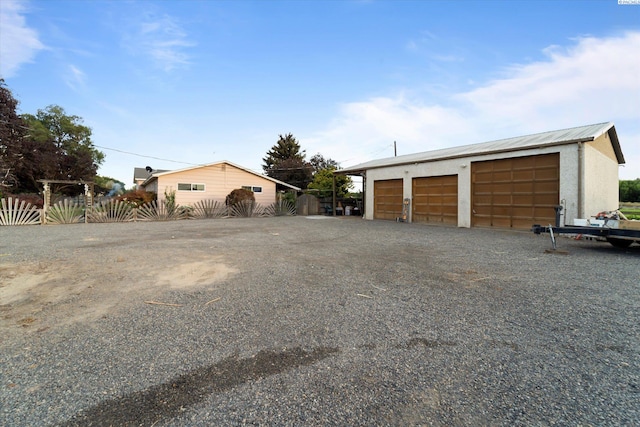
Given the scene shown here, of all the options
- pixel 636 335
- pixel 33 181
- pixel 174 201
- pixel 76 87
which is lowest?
pixel 636 335

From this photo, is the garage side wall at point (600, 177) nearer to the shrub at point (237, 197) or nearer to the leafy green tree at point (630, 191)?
the shrub at point (237, 197)

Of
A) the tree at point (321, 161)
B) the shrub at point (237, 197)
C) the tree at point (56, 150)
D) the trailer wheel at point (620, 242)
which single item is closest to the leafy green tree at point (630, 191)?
the trailer wheel at point (620, 242)

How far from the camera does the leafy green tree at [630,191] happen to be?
89.1 ft

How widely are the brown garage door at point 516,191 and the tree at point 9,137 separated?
2830cm

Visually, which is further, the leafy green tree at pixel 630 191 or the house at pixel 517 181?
the leafy green tree at pixel 630 191

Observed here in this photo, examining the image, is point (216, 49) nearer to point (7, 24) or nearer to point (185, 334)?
point (7, 24)

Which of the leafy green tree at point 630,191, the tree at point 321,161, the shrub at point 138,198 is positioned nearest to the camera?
the shrub at point 138,198

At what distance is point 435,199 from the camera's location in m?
14.0

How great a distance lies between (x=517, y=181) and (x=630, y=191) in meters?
27.9

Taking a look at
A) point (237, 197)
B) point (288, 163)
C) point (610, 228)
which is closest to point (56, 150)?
point (237, 197)

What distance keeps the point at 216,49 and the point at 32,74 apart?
8.59m

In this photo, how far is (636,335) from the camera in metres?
2.55

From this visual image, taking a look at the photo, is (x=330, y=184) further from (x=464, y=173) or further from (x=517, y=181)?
(x=517, y=181)

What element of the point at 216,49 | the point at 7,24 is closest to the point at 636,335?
the point at 216,49
